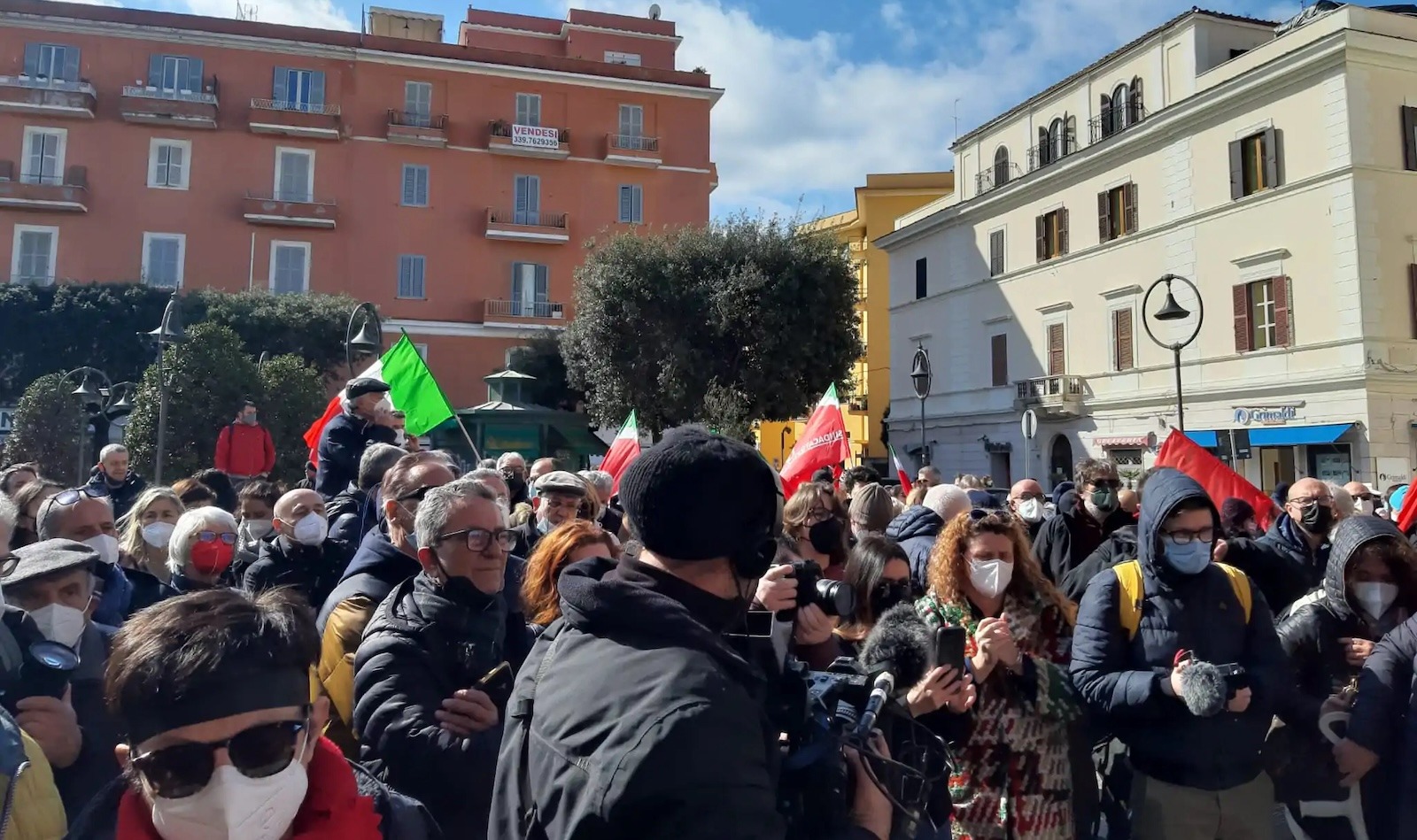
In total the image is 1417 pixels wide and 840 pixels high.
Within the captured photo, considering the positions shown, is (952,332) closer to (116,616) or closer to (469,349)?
(469,349)

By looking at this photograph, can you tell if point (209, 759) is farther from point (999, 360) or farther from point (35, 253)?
point (35, 253)

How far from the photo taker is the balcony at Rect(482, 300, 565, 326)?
33562 mm

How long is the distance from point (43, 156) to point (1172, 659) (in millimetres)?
37546

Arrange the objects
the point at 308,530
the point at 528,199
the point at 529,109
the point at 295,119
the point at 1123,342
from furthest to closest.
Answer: the point at 528,199
the point at 529,109
the point at 295,119
the point at 1123,342
the point at 308,530

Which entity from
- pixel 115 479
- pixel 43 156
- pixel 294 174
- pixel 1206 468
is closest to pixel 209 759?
pixel 115 479

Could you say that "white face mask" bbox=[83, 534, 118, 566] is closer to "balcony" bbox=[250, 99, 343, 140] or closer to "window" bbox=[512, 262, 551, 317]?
"window" bbox=[512, 262, 551, 317]

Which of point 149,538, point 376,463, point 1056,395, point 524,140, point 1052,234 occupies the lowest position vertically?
point 149,538

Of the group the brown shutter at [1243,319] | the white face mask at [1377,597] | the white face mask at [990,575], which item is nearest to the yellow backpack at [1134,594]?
the white face mask at [990,575]

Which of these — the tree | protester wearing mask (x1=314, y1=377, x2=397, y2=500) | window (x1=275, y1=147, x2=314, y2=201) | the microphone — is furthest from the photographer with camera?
window (x1=275, y1=147, x2=314, y2=201)

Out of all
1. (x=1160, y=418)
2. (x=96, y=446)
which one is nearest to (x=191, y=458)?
(x=96, y=446)

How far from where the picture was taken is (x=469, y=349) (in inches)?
1319

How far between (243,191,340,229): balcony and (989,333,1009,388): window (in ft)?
74.3

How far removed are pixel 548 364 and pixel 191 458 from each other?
52.5 feet

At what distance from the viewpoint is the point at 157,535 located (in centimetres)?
471
